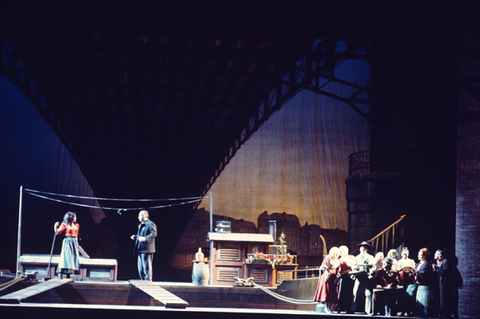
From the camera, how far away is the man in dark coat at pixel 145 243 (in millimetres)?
11211

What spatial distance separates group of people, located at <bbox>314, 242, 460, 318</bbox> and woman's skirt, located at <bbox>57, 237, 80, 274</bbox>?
506cm

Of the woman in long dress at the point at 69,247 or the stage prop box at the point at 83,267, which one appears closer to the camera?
the woman in long dress at the point at 69,247

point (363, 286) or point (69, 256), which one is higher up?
point (69, 256)

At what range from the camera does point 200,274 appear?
11.9 m

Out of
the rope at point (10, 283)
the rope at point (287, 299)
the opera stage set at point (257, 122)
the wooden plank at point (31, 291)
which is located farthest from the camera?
the rope at point (287, 299)

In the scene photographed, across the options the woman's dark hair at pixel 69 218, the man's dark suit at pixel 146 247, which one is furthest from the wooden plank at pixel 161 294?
the woman's dark hair at pixel 69 218

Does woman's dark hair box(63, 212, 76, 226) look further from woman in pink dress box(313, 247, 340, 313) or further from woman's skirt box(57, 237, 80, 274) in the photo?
woman in pink dress box(313, 247, 340, 313)

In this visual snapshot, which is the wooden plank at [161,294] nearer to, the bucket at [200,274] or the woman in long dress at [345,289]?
the bucket at [200,274]

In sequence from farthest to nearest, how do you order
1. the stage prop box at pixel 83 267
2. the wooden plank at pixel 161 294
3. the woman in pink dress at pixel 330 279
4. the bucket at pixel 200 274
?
1. the stage prop box at pixel 83 267
2. the bucket at pixel 200 274
3. the woman in pink dress at pixel 330 279
4. the wooden plank at pixel 161 294

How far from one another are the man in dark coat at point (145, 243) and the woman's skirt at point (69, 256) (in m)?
1.24

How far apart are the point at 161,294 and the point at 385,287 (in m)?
3.90

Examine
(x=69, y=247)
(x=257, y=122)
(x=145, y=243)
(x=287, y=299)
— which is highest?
(x=257, y=122)

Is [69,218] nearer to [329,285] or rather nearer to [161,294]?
[161,294]

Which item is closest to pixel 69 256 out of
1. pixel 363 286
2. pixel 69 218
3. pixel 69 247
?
pixel 69 247
